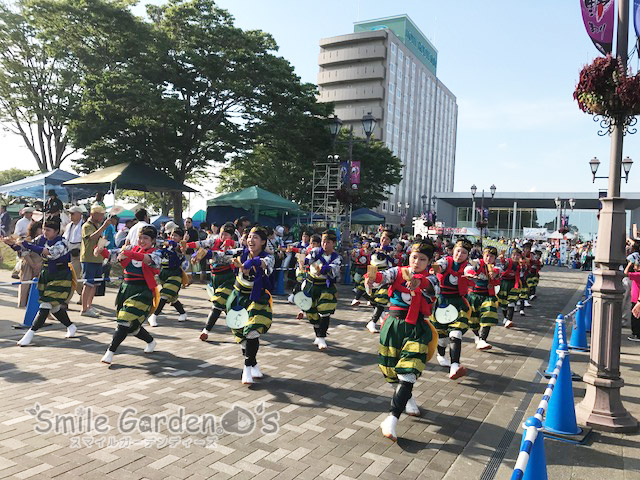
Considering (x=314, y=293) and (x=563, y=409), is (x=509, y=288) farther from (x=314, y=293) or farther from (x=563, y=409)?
(x=563, y=409)

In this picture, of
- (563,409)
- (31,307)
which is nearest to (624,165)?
(563,409)

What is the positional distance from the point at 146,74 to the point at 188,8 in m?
3.81

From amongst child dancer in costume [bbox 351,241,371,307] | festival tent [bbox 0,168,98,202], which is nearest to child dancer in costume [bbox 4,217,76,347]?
child dancer in costume [bbox 351,241,371,307]

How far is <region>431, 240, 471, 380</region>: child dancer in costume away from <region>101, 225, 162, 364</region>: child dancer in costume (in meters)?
4.09

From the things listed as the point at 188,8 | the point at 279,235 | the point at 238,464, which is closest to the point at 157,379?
the point at 238,464

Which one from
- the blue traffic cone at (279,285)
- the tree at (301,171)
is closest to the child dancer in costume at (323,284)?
the blue traffic cone at (279,285)

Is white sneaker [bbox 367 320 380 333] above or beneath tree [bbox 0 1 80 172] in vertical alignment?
beneath

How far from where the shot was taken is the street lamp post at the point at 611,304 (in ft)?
16.1

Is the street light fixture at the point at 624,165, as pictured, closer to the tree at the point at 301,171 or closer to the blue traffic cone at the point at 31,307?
the tree at the point at 301,171

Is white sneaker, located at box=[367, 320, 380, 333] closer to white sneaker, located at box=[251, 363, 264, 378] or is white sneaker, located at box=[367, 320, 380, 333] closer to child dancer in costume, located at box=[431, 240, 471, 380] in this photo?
child dancer in costume, located at box=[431, 240, 471, 380]

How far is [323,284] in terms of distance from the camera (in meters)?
8.20

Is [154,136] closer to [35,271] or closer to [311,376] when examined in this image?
[35,271]

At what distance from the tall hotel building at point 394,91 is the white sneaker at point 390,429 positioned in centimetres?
6040

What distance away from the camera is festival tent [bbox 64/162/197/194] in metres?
18.0
